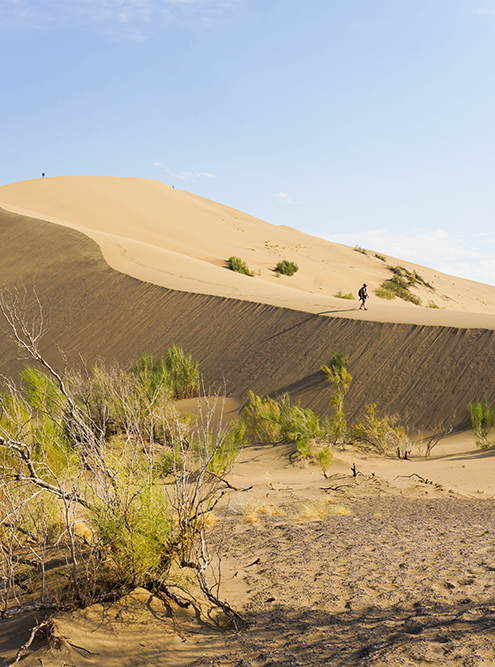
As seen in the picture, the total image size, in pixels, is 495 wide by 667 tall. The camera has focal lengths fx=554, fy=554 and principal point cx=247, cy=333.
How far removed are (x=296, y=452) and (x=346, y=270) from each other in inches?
1494

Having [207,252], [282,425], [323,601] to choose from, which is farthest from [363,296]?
[207,252]

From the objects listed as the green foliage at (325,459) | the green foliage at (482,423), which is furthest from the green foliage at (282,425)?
the green foliage at (482,423)

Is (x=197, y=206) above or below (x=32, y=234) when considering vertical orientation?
above

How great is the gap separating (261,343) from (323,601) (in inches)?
545

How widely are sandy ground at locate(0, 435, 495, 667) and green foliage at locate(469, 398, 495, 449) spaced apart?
443 centimetres

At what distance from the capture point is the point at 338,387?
A: 13695 mm

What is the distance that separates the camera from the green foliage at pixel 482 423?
10.9 m

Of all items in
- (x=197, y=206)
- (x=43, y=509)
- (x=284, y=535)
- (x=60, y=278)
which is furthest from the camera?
(x=197, y=206)

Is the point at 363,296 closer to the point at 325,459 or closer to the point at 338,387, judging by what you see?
the point at 338,387

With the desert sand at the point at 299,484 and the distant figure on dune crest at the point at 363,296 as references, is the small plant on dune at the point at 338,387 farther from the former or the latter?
the distant figure on dune crest at the point at 363,296

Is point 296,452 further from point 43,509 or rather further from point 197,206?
point 197,206

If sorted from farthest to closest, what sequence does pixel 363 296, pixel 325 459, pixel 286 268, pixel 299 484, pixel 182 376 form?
pixel 286 268, pixel 363 296, pixel 182 376, pixel 325 459, pixel 299 484

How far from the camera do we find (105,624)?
10.8 ft

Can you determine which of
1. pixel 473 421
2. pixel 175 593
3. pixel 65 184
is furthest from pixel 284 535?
pixel 65 184
